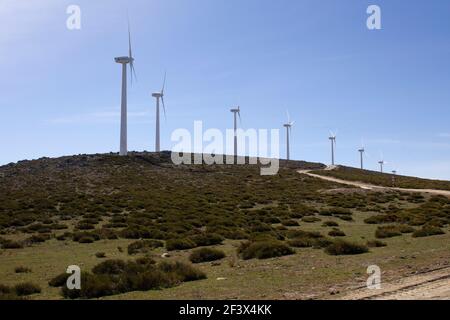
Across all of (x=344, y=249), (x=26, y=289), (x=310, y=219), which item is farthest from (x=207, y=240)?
(x=310, y=219)

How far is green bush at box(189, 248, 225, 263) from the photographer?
70.1ft

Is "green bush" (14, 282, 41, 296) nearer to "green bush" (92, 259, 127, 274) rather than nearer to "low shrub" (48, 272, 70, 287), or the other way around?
"low shrub" (48, 272, 70, 287)

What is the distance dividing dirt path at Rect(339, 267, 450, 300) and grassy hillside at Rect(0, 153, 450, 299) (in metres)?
1.29

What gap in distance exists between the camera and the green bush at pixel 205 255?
70.1 feet

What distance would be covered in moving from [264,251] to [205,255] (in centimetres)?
257

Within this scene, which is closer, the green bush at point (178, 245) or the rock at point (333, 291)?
the rock at point (333, 291)

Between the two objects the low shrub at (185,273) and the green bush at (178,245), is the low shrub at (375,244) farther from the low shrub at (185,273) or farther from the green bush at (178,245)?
the low shrub at (185,273)

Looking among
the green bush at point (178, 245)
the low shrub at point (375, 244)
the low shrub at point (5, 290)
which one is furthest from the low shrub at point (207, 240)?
the low shrub at point (5, 290)

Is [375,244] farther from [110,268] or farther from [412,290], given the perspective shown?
[110,268]

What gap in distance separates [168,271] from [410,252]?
1057 cm

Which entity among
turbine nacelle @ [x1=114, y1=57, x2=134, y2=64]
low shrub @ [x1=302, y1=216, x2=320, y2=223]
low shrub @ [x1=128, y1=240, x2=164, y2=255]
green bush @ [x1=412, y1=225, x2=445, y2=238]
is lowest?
low shrub @ [x1=302, y1=216, x2=320, y2=223]

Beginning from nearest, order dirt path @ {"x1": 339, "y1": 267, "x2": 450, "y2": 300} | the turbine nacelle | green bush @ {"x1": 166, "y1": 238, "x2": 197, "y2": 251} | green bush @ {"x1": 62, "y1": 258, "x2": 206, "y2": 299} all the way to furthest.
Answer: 1. dirt path @ {"x1": 339, "y1": 267, "x2": 450, "y2": 300}
2. green bush @ {"x1": 62, "y1": 258, "x2": 206, "y2": 299}
3. green bush @ {"x1": 166, "y1": 238, "x2": 197, "y2": 251}
4. the turbine nacelle

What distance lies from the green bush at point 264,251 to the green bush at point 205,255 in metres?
1.03

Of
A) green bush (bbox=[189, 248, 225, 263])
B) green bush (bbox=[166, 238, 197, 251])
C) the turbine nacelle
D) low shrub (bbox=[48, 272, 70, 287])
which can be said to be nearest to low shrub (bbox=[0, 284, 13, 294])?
low shrub (bbox=[48, 272, 70, 287])
